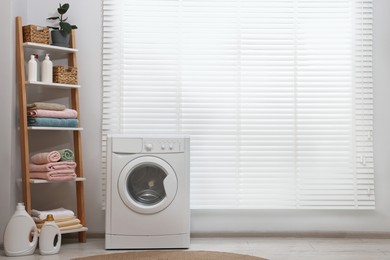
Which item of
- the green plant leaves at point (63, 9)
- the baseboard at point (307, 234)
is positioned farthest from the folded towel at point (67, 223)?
the green plant leaves at point (63, 9)

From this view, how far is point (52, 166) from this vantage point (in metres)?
3.93

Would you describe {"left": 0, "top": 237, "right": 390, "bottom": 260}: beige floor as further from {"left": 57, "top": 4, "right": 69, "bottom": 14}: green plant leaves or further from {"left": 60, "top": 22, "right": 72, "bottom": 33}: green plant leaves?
{"left": 57, "top": 4, "right": 69, "bottom": 14}: green plant leaves

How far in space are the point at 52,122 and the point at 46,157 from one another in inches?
10.4

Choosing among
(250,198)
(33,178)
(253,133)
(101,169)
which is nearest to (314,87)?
(253,133)

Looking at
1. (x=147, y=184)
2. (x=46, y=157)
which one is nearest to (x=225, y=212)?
(x=147, y=184)

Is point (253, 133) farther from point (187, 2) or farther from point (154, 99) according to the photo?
point (187, 2)

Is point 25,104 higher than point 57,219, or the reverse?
point 25,104

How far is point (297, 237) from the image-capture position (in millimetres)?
4363

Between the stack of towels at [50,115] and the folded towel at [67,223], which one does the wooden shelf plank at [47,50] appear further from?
the folded towel at [67,223]

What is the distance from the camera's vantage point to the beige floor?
3.60 metres

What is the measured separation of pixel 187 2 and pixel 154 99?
2.71 feet

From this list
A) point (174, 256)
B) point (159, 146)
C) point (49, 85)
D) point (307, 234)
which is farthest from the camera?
point (307, 234)

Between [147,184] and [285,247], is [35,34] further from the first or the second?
[285,247]

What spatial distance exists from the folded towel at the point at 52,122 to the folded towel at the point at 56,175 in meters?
0.34
